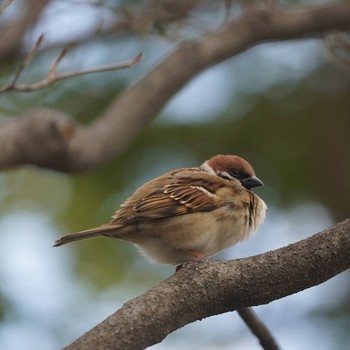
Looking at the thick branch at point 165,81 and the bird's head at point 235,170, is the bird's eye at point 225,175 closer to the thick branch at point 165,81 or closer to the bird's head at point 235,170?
the bird's head at point 235,170

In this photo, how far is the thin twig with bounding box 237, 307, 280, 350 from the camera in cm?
309

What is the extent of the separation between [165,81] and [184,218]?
1.08 m

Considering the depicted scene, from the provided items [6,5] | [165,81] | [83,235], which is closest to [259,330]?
[83,235]

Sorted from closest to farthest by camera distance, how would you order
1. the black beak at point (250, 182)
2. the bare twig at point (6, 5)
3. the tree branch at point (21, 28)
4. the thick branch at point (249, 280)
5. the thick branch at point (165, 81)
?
1. the thick branch at point (249, 280)
2. the bare twig at point (6, 5)
3. the thick branch at point (165, 81)
4. the black beak at point (250, 182)
5. the tree branch at point (21, 28)

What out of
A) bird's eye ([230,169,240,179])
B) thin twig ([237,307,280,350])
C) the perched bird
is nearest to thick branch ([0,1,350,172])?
the perched bird

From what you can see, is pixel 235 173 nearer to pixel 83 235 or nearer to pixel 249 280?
pixel 83 235

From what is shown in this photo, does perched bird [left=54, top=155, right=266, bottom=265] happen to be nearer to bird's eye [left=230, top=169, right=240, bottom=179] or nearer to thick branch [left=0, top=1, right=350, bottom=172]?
bird's eye [left=230, top=169, right=240, bottom=179]

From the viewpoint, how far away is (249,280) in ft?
8.52

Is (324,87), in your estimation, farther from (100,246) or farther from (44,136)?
(44,136)

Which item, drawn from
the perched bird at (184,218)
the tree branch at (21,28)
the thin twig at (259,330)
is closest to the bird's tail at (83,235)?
the perched bird at (184,218)

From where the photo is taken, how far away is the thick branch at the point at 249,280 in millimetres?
2535

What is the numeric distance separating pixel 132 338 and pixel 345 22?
11.4 ft

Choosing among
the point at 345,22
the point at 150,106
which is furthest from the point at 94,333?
the point at 345,22

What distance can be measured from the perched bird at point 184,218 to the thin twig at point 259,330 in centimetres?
91
